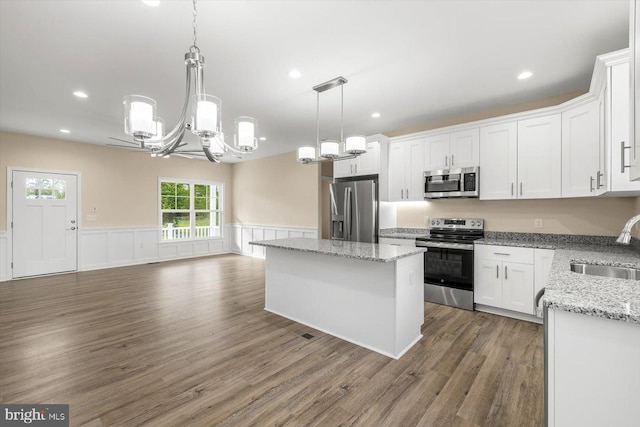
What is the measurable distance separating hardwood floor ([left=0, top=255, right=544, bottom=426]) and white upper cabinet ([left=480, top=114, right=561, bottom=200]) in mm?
1621

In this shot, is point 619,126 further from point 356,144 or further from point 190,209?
Answer: point 190,209

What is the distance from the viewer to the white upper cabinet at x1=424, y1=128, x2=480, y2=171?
401cm

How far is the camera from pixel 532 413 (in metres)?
1.88

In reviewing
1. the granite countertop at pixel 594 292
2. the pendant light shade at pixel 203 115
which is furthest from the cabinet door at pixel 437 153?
the pendant light shade at pixel 203 115

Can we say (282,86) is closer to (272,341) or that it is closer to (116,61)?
(116,61)

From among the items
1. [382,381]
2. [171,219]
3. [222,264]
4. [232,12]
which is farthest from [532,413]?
[171,219]

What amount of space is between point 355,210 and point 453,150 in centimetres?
174

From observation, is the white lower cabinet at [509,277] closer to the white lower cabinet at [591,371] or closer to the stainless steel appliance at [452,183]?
the stainless steel appliance at [452,183]

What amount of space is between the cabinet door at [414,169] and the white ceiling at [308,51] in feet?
1.94

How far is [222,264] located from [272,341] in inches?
174

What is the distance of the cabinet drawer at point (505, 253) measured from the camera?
3.38m

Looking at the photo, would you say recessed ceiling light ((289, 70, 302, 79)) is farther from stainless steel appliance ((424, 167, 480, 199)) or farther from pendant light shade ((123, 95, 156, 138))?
stainless steel appliance ((424, 167, 480, 199))

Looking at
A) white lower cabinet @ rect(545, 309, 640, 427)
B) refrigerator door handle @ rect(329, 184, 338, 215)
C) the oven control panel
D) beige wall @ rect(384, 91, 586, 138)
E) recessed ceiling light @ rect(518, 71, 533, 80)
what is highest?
recessed ceiling light @ rect(518, 71, 533, 80)

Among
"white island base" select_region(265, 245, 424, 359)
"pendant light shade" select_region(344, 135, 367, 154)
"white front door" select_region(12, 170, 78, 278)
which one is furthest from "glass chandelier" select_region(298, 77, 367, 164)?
"white front door" select_region(12, 170, 78, 278)
